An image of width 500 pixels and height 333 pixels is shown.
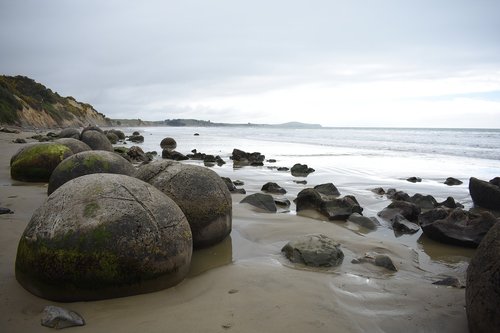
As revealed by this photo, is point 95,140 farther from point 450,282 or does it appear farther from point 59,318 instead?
point 450,282

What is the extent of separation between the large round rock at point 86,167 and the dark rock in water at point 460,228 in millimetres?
5246

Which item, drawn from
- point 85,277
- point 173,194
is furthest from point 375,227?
point 85,277

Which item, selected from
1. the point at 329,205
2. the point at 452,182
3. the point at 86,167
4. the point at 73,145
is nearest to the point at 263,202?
the point at 329,205

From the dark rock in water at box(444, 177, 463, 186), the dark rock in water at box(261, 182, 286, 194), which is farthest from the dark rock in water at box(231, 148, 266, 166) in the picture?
the dark rock in water at box(444, 177, 463, 186)

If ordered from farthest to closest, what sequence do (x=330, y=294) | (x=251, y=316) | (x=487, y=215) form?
(x=487, y=215)
(x=330, y=294)
(x=251, y=316)

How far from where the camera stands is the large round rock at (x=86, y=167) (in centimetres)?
666

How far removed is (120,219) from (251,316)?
1.49 meters

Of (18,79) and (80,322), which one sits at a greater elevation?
(18,79)

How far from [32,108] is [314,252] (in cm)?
4459

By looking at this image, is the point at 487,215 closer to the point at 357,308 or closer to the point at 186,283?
the point at 357,308

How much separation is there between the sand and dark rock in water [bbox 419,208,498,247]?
752mm

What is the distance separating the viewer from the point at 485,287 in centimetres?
278

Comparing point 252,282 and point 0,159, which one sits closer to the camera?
point 252,282

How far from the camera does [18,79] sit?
163 feet
